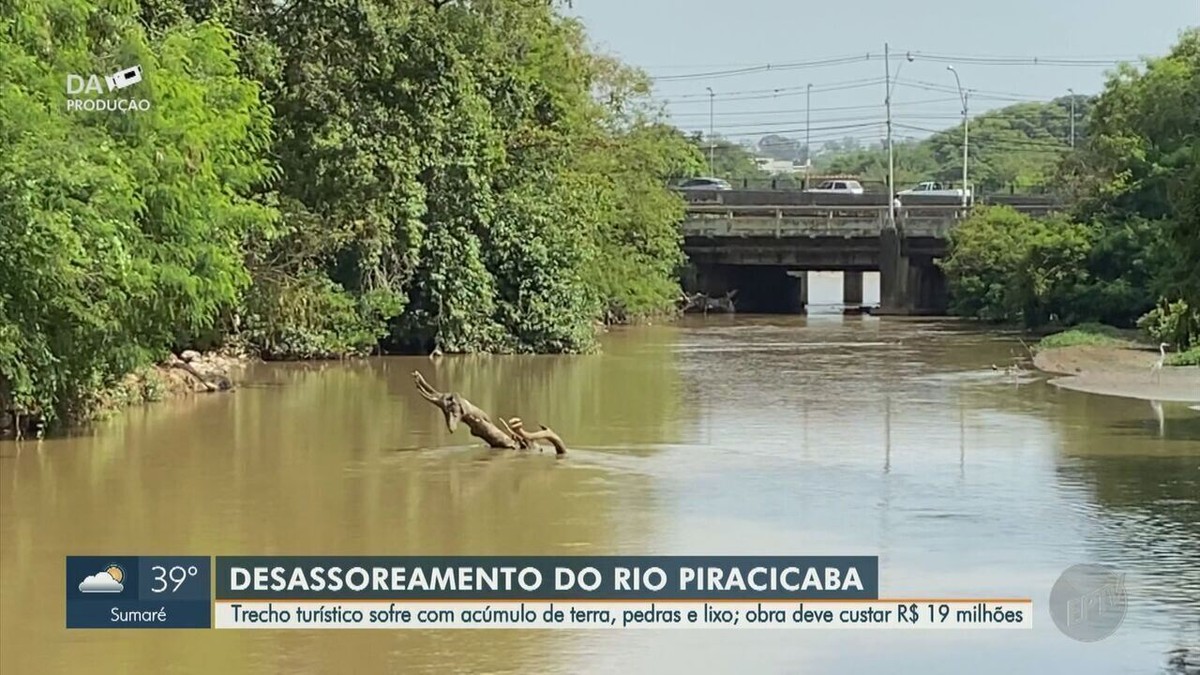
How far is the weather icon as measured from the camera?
1335 cm

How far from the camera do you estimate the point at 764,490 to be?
60.7ft

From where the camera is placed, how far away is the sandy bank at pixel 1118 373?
2906 centimetres

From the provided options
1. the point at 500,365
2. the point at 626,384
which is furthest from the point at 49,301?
the point at 500,365

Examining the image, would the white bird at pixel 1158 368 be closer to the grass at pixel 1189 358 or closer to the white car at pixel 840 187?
the grass at pixel 1189 358

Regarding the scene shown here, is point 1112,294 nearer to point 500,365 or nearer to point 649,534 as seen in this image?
point 500,365

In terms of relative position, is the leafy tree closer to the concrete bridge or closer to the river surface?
the river surface

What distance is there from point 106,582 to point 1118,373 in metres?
23.0

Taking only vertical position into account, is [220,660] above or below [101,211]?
below

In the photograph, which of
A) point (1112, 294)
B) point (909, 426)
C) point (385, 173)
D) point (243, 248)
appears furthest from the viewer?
point (1112, 294)

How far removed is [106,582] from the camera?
1373 cm

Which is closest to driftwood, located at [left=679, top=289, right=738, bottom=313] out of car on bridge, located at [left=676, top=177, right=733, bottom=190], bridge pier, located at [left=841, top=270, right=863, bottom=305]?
car on bridge, located at [left=676, top=177, right=733, bottom=190]

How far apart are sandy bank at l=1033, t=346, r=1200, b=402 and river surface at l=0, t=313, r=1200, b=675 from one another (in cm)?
99

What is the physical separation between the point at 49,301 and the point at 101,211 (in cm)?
111

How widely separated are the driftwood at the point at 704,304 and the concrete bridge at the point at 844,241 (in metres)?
1.27
